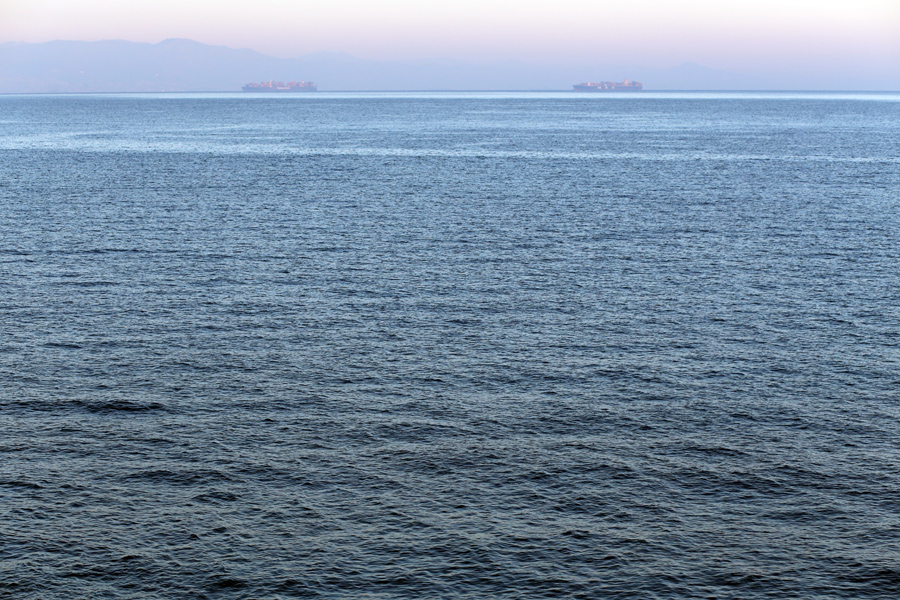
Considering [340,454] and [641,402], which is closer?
[340,454]

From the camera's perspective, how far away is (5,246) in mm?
65750

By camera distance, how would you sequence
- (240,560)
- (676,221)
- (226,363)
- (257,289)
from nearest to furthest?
(240,560) < (226,363) < (257,289) < (676,221)

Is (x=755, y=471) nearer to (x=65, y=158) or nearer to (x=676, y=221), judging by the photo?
(x=676, y=221)

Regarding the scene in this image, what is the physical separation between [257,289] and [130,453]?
23097 millimetres

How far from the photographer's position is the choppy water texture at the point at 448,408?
1016 inches

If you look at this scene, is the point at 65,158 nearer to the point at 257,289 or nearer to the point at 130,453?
the point at 257,289

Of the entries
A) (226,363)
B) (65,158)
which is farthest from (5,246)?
(65,158)

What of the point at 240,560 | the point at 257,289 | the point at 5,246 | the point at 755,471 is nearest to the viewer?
the point at 240,560

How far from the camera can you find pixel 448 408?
36594 mm

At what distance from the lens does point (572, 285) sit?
56062 mm

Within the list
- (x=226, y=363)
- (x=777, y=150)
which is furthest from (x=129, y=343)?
(x=777, y=150)

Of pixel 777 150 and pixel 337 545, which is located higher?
pixel 777 150

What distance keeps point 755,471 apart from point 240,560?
1685 centimetres

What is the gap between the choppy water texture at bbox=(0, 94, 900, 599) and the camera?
25.8 m
